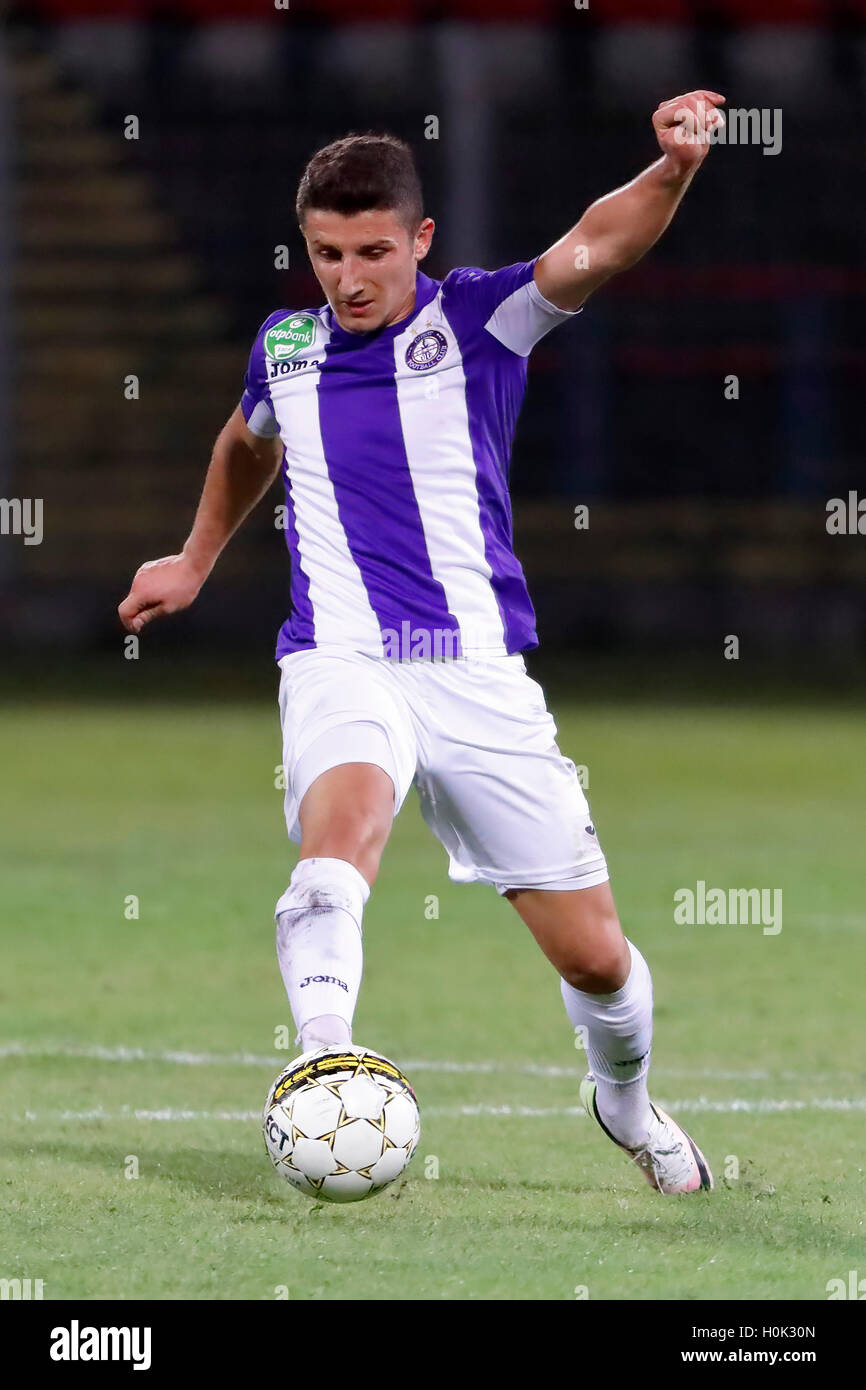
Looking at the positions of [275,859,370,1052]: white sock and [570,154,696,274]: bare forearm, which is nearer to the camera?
[275,859,370,1052]: white sock

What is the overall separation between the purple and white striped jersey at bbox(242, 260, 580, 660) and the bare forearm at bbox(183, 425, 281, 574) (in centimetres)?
29

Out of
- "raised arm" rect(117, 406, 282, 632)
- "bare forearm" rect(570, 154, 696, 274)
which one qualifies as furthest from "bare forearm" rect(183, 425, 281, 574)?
"bare forearm" rect(570, 154, 696, 274)

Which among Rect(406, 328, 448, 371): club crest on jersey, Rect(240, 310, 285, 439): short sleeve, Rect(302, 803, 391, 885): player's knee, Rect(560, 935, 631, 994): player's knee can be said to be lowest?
Rect(560, 935, 631, 994): player's knee

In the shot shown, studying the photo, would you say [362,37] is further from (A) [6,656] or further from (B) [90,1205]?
(B) [90,1205]

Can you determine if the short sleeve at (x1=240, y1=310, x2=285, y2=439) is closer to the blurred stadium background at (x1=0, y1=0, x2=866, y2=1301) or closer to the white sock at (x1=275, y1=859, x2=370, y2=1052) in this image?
the white sock at (x1=275, y1=859, x2=370, y2=1052)

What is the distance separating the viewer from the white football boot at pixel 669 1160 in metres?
4.87

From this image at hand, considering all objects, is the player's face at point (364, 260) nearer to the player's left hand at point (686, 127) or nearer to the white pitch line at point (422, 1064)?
the player's left hand at point (686, 127)

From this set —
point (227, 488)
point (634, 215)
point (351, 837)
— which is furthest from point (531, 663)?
point (351, 837)

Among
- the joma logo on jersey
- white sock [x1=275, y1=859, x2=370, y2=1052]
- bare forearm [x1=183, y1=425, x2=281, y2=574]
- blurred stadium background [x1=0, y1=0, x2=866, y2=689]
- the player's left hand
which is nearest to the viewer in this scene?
white sock [x1=275, y1=859, x2=370, y2=1052]

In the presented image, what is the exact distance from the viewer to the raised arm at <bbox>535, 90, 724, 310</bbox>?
13.8ft

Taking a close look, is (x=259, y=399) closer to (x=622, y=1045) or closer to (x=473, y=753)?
(x=473, y=753)

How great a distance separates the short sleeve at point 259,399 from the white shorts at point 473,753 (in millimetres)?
600
